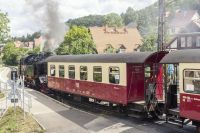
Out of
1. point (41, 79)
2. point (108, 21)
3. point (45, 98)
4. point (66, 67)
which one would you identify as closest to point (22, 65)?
point (41, 79)

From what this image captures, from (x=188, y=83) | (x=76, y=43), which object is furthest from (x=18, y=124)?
(x=76, y=43)

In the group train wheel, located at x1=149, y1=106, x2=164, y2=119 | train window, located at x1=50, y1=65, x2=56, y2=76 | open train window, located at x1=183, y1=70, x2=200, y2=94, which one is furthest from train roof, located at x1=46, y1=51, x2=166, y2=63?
train window, located at x1=50, y1=65, x2=56, y2=76

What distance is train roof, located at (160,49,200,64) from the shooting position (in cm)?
1464

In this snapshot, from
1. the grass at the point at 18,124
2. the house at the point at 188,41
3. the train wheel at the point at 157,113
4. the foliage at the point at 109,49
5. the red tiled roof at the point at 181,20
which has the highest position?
the red tiled roof at the point at 181,20

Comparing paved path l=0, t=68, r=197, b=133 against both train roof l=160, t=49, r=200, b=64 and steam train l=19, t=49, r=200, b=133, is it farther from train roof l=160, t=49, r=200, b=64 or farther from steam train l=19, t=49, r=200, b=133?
train roof l=160, t=49, r=200, b=64

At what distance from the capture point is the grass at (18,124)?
18541 millimetres

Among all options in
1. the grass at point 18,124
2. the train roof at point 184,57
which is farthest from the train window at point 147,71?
the grass at point 18,124

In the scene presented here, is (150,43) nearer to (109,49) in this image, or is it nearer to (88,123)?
(109,49)

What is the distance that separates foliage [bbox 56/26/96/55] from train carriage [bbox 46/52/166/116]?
4112cm

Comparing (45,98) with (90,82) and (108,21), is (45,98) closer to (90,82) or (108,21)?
(90,82)

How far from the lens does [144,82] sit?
19188mm

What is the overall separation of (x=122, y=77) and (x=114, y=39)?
60.8 m

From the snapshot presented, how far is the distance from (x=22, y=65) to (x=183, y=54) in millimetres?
31488

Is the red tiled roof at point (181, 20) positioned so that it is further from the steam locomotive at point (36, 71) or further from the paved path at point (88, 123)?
the paved path at point (88, 123)
